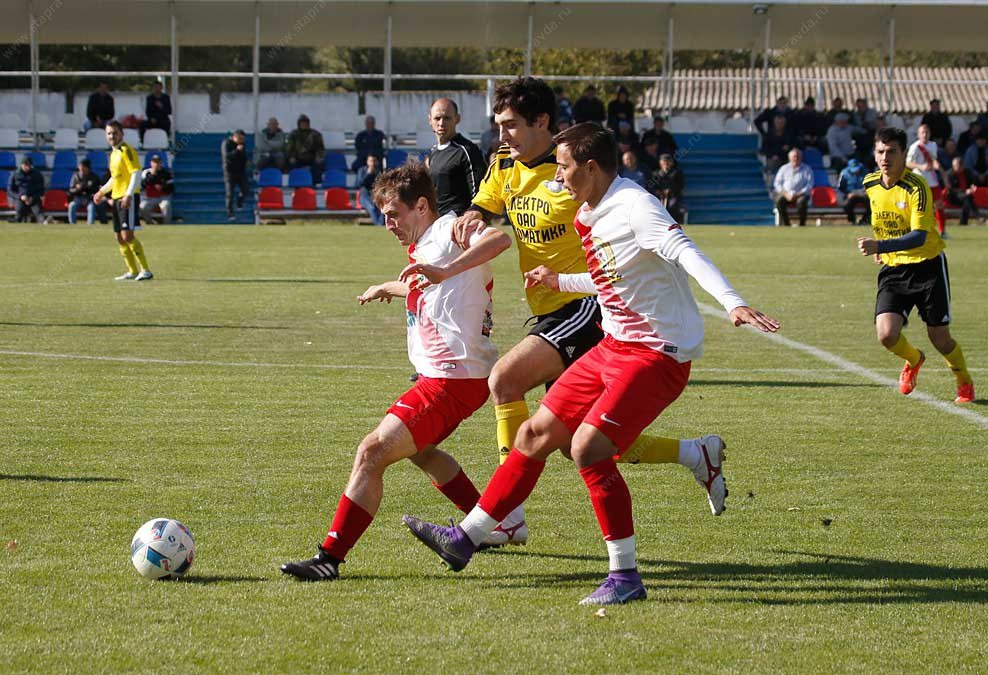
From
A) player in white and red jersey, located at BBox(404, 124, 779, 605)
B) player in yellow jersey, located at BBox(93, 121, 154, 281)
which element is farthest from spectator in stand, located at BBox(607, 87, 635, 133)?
player in white and red jersey, located at BBox(404, 124, 779, 605)

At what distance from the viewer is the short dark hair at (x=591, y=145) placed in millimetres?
5207

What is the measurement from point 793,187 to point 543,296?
26.3 meters

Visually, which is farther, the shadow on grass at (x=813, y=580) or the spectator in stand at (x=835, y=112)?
the spectator in stand at (x=835, y=112)

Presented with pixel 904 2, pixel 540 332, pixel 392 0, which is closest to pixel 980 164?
pixel 904 2

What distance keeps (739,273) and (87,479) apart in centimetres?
1454

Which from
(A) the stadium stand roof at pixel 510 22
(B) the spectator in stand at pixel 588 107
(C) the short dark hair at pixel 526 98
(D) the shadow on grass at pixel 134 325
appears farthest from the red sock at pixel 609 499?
(A) the stadium stand roof at pixel 510 22

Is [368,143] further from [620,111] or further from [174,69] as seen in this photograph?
[620,111]

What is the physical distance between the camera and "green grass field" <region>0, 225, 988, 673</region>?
4547mm

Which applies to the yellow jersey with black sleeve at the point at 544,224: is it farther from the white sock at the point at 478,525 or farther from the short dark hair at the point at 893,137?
the short dark hair at the point at 893,137

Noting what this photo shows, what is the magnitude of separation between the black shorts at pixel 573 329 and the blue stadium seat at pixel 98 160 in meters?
28.2

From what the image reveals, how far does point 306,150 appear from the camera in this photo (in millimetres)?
33438

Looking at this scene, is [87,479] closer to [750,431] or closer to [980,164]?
[750,431]

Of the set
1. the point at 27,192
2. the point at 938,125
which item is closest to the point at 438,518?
the point at 27,192

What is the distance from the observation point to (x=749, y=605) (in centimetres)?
505
